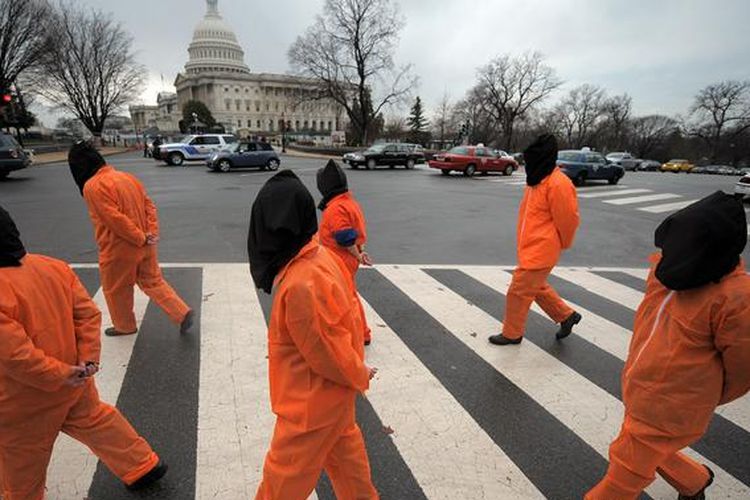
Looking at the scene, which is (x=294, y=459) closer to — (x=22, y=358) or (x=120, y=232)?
(x=22, y=358)

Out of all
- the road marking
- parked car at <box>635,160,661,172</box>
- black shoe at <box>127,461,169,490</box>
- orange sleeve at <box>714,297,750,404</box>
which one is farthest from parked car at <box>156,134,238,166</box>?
parked car at <box>635,160,661,172</box>

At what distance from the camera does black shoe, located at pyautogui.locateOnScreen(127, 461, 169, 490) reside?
91.8 inches

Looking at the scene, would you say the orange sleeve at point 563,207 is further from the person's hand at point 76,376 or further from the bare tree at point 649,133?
the bare tree at point 649,133

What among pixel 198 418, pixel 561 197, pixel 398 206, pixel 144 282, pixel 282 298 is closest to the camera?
pixel 282 298

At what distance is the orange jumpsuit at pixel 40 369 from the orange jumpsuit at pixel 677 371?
97.5 inches

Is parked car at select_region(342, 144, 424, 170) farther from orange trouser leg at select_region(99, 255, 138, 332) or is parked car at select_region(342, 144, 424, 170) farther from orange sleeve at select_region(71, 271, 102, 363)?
orange sleeve at select_region(71, 271, 102, 363)

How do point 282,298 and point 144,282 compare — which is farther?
point 144,282

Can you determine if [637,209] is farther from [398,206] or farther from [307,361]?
[307,361]

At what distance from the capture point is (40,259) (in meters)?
1.95

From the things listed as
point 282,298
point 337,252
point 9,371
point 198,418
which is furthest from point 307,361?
point 337,252

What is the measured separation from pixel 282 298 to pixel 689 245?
1.62 metres

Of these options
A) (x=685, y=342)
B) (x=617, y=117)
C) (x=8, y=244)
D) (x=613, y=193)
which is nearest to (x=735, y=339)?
(x=685, y=342)

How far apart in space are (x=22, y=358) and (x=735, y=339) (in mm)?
2788

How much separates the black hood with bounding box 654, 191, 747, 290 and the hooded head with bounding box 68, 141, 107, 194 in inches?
159
